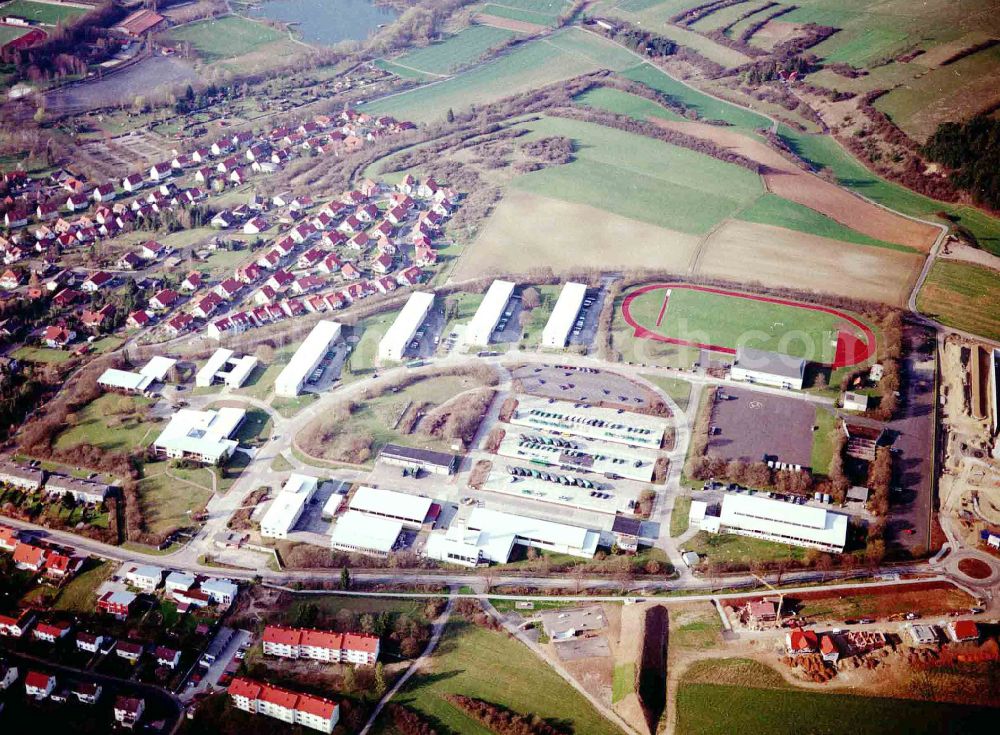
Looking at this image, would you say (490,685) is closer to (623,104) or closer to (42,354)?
(42,354)

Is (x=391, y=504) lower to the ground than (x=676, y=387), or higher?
lower

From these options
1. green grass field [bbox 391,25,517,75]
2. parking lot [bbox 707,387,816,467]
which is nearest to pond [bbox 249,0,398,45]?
green grass field [bbox 391,25,517,75]

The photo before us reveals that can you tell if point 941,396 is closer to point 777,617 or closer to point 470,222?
point 777,617

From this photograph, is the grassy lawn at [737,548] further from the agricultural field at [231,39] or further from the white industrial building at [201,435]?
the agricultural field at [231,39]

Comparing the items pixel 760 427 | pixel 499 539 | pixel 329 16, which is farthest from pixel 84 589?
pixel 329 16

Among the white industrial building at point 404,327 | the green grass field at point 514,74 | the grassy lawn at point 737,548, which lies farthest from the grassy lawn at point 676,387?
the green grass field at point 514,74

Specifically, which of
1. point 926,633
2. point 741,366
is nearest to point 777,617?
point 926,633
